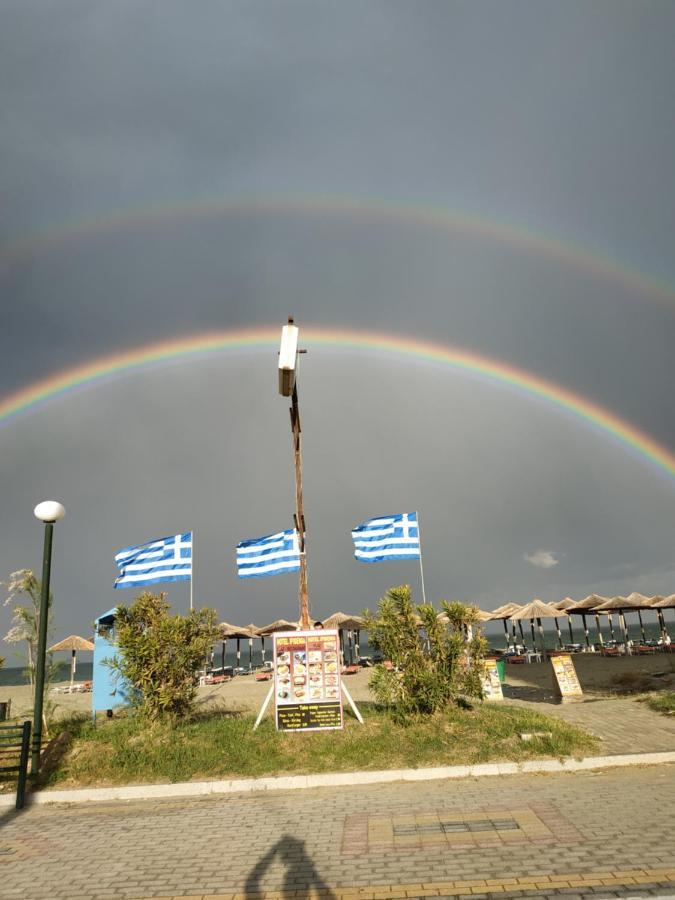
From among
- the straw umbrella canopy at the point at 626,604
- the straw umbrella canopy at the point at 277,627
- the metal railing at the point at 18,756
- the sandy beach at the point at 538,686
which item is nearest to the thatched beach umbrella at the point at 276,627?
the straw umbrella canopy at the point at 277,627

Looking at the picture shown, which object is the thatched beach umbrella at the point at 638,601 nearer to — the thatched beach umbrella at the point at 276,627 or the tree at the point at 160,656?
the thatched beach umbrella at the point at 276,627

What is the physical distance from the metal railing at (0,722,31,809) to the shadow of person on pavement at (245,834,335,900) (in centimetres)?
539

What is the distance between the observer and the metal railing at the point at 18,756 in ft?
33.3

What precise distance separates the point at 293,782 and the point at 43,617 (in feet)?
19.2

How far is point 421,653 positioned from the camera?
1304cm

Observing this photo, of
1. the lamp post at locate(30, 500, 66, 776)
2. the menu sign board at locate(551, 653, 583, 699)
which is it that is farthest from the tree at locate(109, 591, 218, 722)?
the menu sign board at locate(551, 653, 583, 699)

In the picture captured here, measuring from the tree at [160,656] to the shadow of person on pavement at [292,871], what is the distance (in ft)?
19.4

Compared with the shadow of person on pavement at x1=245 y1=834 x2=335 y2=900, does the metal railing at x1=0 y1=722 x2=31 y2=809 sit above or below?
above

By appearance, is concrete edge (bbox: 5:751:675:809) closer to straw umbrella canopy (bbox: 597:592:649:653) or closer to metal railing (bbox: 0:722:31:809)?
metal railing (bbox: 0:722:31:809)

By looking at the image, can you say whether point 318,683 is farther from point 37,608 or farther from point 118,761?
point 37,608

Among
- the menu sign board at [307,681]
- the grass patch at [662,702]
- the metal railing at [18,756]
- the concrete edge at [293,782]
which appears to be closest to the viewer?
the metal railing at [18,756]

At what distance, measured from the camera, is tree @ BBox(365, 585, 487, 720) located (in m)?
12.6

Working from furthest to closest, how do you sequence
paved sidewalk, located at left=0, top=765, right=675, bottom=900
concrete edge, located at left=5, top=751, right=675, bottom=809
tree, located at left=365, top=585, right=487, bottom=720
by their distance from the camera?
tree, located at left=365, top=585, right=487, bottom=720 < concrete edge, located at left=5, top=751, right=675, bottom=809 < paved sidewalk, located at left=0, top=765, right=675, bottom=900

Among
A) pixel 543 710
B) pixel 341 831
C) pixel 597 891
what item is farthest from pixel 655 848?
pixel 543 710
